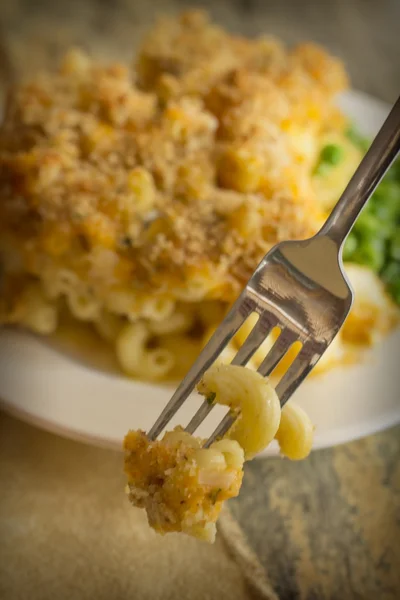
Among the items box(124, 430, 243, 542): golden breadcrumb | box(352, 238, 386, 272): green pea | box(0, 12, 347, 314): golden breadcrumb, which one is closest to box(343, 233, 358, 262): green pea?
box(352, 238, 386, 272): green pea

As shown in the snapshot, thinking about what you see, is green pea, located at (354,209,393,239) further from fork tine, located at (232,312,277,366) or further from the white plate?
fork tine, located at (232,312,277,366)

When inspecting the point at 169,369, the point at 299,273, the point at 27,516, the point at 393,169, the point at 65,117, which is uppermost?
the point at 393,169

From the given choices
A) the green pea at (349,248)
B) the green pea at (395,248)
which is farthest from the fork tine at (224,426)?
the green pea at (395,248)

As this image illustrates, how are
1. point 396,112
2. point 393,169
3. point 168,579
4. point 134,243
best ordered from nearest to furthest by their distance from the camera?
point 396,112 < point 168,579 < point 134,243 < point 393,169

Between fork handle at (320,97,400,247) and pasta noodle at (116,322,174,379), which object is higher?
fork handle at (320,97,400,247)

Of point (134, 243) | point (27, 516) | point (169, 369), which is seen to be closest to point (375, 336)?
point (169, 369)

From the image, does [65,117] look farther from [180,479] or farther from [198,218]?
[180,479]

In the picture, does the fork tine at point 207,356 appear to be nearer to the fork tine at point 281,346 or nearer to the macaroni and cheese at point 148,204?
the fork tine at point 281,346

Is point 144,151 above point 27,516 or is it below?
above
